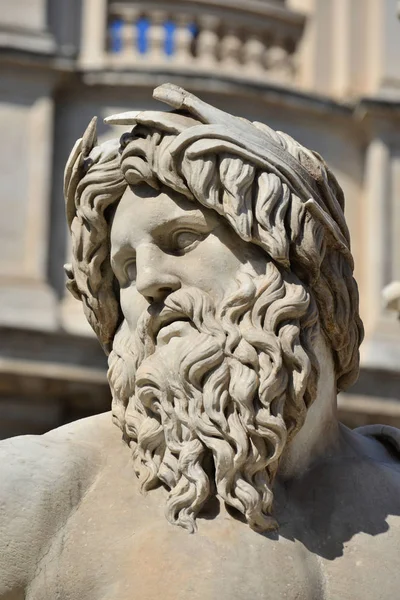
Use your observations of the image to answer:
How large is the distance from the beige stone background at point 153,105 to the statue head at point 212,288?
7.72 m

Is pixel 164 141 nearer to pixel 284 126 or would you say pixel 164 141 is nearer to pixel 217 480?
pixel 217 480

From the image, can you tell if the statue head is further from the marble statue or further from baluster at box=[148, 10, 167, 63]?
baluster at box=[148, 10, 167, 63]

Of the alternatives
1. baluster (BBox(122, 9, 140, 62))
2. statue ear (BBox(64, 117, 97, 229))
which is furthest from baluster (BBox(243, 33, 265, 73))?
statue ear (BBox(64, 117, 97, 229))

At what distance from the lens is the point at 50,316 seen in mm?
10562

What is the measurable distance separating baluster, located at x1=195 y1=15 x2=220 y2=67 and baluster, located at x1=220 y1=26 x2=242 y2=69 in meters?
0.05

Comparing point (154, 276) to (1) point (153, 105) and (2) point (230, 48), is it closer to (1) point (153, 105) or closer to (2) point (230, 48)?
(1) point (153, 105)

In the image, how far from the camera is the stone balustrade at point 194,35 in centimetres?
1112

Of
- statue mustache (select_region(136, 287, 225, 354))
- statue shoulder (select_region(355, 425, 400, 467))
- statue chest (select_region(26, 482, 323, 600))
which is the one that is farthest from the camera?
statue shoulder (select_region(355, 425, 400, 467))

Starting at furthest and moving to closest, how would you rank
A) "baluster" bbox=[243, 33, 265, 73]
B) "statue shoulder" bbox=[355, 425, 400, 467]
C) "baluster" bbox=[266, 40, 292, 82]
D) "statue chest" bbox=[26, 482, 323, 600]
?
"baluster" bbox=[266, 40, 292, 82] < "baluster" bbox=[243, 33, 265, 73] < "statue shoulder" bbox=[355, 425, 400, 467] < "statue chest" bbox=[26, 482, 323, 600]

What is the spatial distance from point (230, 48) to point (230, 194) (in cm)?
879

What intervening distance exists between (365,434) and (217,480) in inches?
19.7

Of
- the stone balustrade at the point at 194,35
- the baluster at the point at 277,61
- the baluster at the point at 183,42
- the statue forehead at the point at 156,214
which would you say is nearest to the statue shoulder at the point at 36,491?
the statue forehead at the point at 156,214

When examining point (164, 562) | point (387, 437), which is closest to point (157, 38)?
point (387, 437)

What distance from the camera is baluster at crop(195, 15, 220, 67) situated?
36.5 ft
